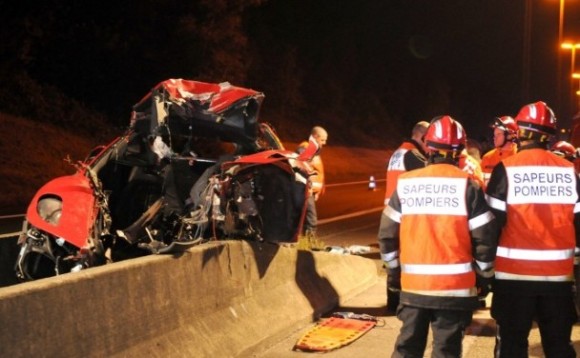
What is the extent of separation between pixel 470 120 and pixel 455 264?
72524mm

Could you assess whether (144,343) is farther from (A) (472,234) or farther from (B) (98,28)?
(B) (98,28)

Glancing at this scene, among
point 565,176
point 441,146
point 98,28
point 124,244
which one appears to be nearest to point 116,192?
point 124,244

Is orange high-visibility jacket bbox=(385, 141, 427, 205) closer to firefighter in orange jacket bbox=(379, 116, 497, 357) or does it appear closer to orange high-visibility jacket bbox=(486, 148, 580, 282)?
orange high-visibility jacket bbox=(486, 148, 580, 282)

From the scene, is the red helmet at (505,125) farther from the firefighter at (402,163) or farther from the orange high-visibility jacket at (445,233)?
the orange high-visibility jacket at (445,233)

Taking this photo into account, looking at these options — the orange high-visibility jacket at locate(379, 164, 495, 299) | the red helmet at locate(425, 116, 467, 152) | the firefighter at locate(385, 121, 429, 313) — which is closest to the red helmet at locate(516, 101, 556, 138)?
the red helmet at locate(425, 116, 467, 152)

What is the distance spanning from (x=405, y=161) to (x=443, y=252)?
2688 millimetres

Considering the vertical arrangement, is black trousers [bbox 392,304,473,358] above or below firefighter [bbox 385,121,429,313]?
below

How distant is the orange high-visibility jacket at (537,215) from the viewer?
499 centimetres

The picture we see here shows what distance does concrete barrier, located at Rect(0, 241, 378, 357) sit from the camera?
4078mm

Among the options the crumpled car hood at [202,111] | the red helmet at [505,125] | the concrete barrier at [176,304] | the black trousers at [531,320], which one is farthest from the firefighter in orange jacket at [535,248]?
the red helmet at [505,125]

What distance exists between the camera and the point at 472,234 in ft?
15.4

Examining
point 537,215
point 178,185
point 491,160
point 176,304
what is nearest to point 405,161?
point 178,185

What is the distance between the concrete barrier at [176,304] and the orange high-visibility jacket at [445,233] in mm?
1592

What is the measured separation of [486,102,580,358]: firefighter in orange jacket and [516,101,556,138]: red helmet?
0.56 ft
